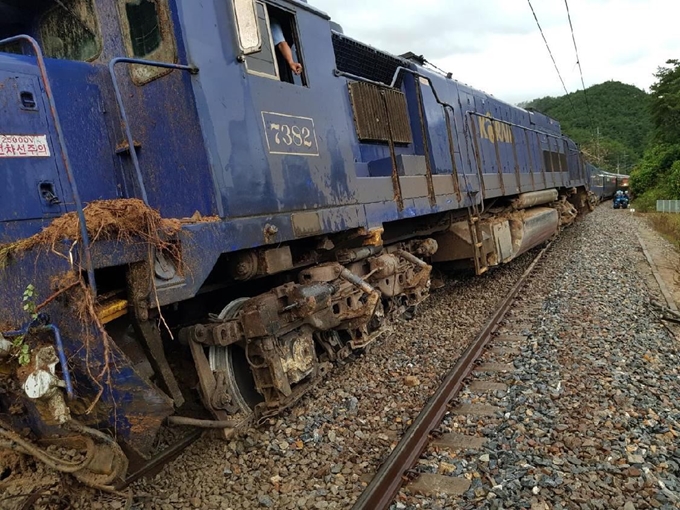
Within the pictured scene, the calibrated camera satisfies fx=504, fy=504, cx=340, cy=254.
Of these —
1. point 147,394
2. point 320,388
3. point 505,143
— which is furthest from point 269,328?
point 505,143

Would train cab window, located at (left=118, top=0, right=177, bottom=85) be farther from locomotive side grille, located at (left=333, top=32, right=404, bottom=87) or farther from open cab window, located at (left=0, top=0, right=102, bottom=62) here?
locomotive side grille, located at (left=333, top=32, right=404, bottom=87)

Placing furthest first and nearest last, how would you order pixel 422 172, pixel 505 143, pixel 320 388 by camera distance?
pixel 505 143 → pixel 422 172 → pixel 320 388

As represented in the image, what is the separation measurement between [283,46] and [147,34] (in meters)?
1.02

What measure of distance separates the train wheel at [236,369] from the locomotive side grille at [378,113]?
8.16 feet

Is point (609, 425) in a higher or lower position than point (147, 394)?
lower

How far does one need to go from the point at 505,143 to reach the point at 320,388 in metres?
7.48

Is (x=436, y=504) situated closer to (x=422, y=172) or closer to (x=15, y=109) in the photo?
(x=15, y=109)

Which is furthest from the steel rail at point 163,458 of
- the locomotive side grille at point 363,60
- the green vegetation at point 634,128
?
the green vegetation at point 634,128

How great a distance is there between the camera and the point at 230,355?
375cm

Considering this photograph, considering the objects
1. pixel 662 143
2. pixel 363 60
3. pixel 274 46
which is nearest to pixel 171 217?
pixel 274 46

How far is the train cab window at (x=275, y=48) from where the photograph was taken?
12.4ft

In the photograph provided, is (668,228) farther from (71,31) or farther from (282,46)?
→ (71,31)

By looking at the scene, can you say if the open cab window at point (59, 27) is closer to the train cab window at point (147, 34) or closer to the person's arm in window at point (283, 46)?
the train cab window at point (147, 34)

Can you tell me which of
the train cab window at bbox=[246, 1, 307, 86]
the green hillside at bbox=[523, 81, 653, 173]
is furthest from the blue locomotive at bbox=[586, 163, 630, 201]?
the green hillside at bbox=[523, 81, 653, 173]
